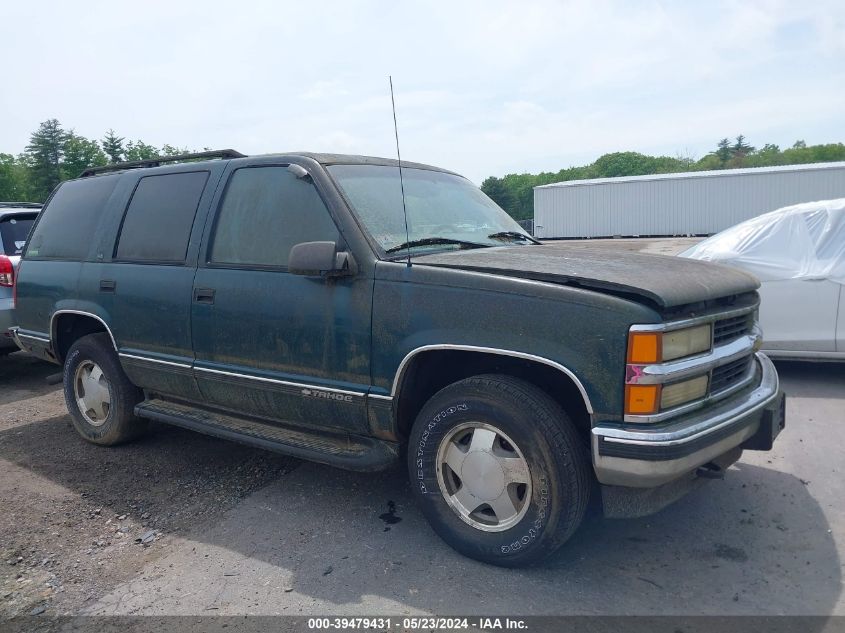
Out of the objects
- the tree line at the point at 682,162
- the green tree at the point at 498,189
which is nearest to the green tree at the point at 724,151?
the tree line at the point at 682,162

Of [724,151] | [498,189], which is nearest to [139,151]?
[498,189]

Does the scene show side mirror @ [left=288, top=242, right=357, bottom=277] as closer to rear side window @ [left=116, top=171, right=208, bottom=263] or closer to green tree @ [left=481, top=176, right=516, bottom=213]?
rear side window @ [left=116, top=171, right=208, bottom=263]

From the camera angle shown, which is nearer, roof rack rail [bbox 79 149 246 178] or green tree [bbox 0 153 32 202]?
roof rack rail [bbox 79 149 246 178]

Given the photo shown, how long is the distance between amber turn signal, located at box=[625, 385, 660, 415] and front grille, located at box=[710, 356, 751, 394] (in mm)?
504

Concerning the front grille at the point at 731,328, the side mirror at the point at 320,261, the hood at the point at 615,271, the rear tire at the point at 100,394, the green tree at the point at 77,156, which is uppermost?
the green tree at the point at 77,156

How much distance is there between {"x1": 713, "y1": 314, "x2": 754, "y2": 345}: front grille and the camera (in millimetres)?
3205

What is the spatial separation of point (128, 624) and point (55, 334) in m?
3.17

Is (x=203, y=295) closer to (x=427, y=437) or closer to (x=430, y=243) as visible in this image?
(x=430, y=243)

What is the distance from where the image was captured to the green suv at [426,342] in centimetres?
285

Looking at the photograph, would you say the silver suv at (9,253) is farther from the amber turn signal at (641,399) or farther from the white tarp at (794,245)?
the white tarp at (794,245)

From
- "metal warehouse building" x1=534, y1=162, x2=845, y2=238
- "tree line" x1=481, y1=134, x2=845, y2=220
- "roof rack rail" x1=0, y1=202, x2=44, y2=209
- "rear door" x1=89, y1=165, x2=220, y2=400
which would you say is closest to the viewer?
"rear door" x1=89, y1=165, x2=220, y2=400

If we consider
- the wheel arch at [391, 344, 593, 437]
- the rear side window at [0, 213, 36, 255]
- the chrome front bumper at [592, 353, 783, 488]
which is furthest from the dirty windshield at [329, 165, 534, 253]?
the rear side window at [0, 213, 36, 255]

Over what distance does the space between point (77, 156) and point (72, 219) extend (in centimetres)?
5731

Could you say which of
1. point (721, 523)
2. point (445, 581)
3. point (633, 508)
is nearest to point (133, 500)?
point (445, 581)
